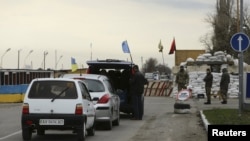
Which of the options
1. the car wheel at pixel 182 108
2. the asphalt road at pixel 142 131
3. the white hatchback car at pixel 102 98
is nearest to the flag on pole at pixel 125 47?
the car wheel at pixel 182 108

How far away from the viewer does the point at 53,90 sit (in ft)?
44.9

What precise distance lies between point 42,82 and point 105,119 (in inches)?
135

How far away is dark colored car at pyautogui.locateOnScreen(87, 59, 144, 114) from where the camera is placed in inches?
847

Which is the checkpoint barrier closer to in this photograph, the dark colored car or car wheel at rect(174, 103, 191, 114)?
car wheel at rect(174, 103, 191, 114)

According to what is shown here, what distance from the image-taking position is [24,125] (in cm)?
1346

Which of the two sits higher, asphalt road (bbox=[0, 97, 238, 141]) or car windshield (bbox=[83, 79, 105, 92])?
car windshield (bbox=[83, 79, 105, 92])

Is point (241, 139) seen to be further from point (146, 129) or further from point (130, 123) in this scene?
point (130, 123)

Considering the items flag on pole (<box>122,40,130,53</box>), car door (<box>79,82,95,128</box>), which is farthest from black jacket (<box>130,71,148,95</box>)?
flag on pole (<box>122,40,130,53</box>)

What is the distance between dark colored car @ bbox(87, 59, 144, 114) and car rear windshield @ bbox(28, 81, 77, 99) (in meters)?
7.61

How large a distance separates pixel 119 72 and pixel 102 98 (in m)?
6.40

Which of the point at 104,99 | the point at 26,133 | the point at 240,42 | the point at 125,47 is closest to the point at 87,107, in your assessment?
the point at 26,133

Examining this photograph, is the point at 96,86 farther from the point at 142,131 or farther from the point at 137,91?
the point at 137,91

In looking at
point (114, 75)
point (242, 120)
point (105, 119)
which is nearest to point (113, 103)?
point (105, 119)

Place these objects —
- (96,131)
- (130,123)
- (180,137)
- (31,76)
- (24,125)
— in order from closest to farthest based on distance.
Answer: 1. (24,125)
2. (180,137)
3. (96,131)
4. (130,123)
5. (31,76)
